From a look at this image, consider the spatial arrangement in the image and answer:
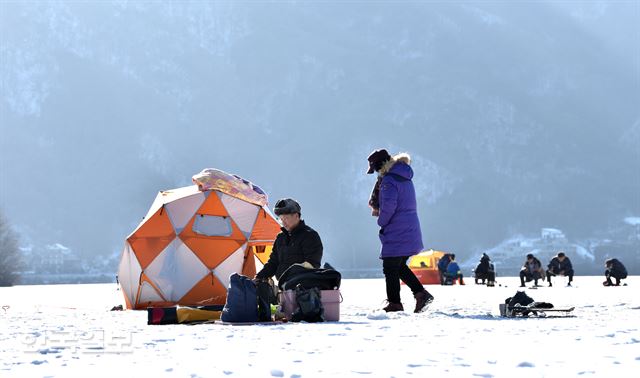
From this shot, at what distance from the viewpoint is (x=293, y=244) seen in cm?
938

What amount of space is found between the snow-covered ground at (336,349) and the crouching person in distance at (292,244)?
4.97ft

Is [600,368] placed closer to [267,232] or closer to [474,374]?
[474,374]

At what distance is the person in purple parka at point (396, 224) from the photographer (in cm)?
955

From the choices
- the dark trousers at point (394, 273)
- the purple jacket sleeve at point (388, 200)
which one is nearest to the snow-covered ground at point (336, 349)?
the dark trousers at point (394, 273)

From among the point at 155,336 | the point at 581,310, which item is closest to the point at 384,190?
the point at 581,310

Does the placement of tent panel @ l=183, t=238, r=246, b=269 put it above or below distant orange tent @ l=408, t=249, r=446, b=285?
below

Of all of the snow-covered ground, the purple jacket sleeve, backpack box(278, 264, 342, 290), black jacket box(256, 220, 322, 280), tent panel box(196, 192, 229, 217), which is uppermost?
tent panel box(196, 192, 229, 217)

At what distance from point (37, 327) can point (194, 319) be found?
4.76 ft

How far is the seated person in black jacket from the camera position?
9.23 meters

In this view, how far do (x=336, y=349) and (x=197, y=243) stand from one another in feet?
28.0

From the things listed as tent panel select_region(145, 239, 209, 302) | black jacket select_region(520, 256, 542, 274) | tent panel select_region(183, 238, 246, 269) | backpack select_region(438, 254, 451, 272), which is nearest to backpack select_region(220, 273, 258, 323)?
tent panel select_region(145, 239, 209, 302)

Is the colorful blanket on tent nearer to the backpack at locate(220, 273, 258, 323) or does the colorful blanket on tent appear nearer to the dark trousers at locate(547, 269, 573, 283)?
the backpack at locate(220, 273, 258, 323)

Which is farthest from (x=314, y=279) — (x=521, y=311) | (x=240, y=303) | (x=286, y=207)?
(x=521, y=311)

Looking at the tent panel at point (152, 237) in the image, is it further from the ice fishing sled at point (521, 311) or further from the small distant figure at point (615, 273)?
the small distant figure at point (615, 273)
